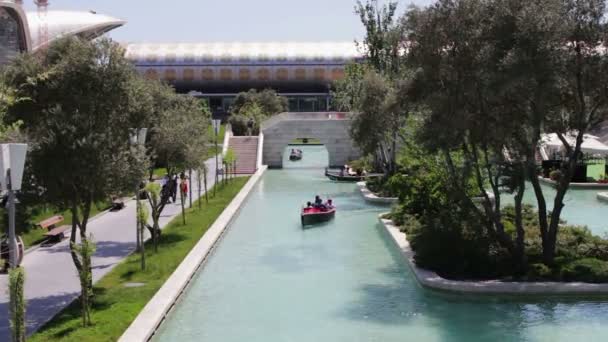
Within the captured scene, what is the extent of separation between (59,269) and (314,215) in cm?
1294

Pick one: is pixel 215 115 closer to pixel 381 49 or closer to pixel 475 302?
pixel 381 49

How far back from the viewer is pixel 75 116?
16.3m

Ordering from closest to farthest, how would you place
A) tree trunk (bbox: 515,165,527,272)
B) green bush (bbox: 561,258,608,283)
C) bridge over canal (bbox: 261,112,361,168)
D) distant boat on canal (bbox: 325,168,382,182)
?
green bush (bbox: 561,258,608,283), tree trunk (bbox: 515,165,527,272), distant boat on canal (bbox: 325,168,382,182), bridge over canal (bbox: 261,112,361,168)

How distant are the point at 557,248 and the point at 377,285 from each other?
5.62 meters

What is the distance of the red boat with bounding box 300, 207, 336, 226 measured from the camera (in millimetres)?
31375

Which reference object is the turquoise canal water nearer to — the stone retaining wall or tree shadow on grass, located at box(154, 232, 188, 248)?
tree shadow on grass, located at box(154, 232, 188, 248)

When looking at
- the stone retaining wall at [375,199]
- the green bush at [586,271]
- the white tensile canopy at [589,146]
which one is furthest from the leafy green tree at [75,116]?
the white tensile canopy at [589,146]

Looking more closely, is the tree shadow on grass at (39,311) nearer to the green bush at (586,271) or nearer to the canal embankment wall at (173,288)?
the canal embankment wall at (173,288)

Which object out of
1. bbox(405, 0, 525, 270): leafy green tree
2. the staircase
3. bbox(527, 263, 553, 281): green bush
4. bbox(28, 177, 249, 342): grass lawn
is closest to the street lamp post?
bbox(28, 177, 249, 342): grass lawn

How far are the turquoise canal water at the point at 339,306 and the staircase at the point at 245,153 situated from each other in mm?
30363

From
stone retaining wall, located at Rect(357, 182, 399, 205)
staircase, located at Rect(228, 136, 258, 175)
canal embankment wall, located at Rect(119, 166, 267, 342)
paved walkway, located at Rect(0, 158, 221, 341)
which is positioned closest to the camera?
canal embankment wall, located at Rect(119, 166, 267, 342)

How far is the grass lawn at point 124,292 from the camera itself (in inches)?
586

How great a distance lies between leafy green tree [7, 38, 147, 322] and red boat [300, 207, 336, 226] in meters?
14.7

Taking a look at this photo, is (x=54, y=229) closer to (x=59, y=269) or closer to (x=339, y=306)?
(x=59, y=269)
